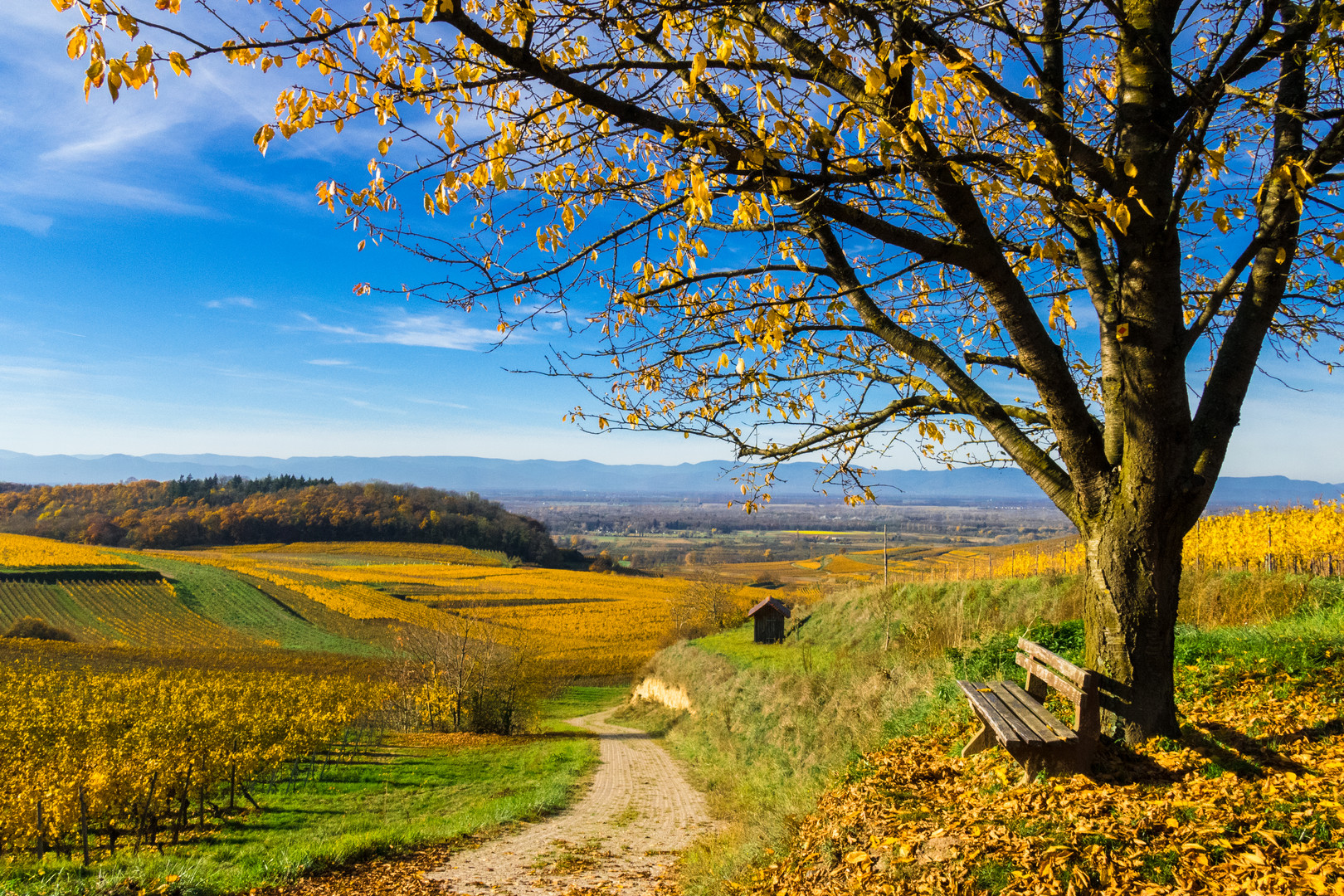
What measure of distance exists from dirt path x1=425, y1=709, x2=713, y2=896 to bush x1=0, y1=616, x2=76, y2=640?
47.0 meters

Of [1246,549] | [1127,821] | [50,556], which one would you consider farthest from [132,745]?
[50,556]

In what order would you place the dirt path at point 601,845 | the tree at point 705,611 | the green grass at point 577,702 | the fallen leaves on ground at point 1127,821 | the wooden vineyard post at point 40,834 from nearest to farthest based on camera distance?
the fallen leaves on ground at point 1127,821 → the dirt path at point 601,845 → the wooden vineyard post at point 40,834 → the green grass at point 577,702 → the tree at point 705,611

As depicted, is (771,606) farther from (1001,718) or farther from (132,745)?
(1001,718)

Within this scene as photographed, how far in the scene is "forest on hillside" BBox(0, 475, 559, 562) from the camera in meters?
97.9

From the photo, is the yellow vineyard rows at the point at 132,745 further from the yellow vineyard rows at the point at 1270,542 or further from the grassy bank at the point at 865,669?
the yellow vineyard rows at the point at 1270,542

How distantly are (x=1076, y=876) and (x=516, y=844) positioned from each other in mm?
12396

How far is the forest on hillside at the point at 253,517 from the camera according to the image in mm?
97938

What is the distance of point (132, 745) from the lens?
1812cm

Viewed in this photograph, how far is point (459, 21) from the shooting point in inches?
131

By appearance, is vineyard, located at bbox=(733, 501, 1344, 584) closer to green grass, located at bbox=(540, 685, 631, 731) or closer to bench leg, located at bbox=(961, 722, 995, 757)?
bench leg, located at bbox=(961, 722, 995, 757)

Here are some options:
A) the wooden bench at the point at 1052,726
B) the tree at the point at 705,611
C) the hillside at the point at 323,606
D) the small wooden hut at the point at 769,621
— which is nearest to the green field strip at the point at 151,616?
the hillside at the point at 323,606

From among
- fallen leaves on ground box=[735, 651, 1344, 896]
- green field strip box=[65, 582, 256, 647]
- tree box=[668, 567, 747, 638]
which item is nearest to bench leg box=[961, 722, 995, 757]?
fallen leaves on ground box=[735, 651, 1344, 896]

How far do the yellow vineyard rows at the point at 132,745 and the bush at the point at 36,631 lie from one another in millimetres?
22309

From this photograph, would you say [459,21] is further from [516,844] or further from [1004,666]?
[516,844]
